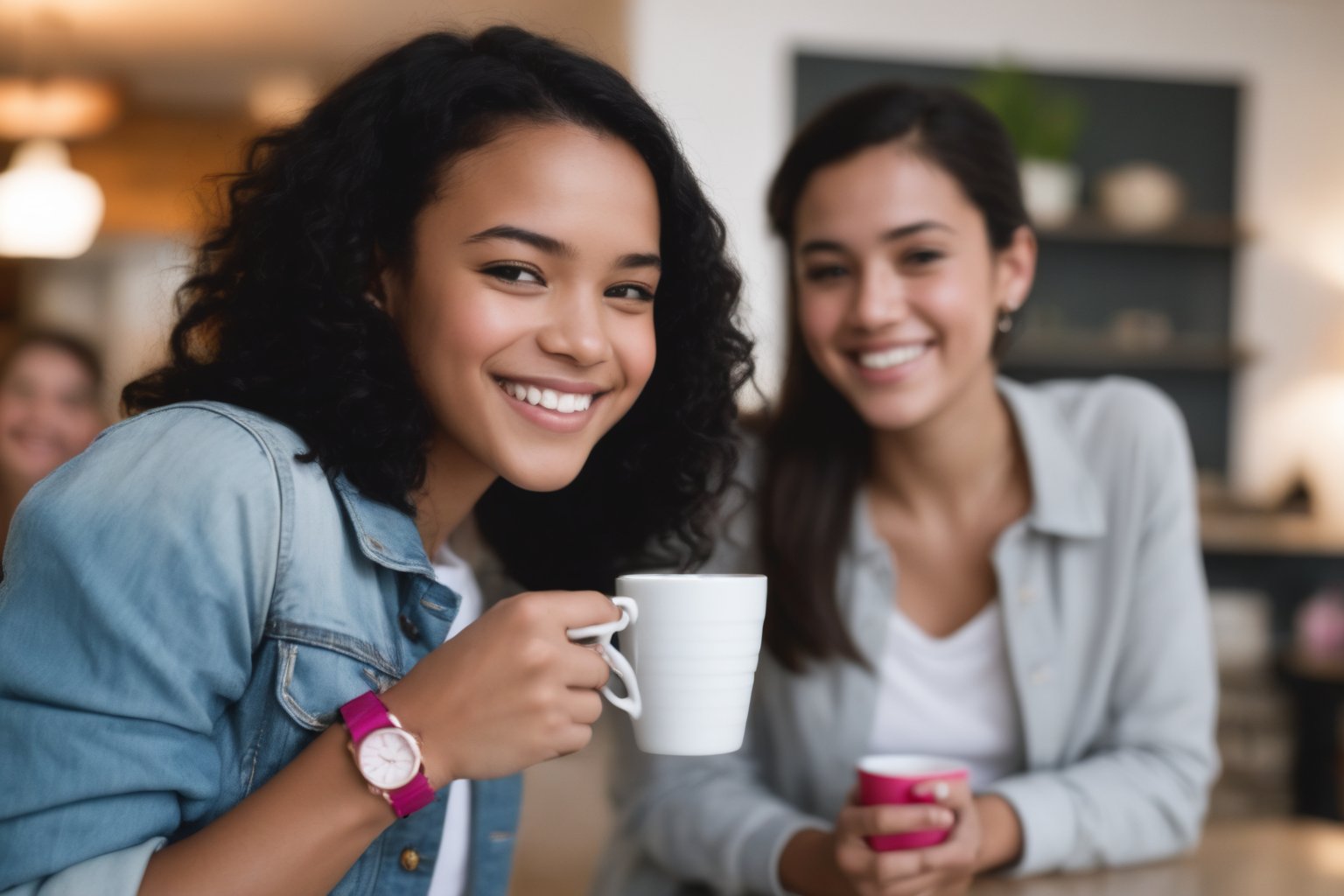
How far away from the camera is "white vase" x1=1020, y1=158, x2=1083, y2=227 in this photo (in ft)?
14.9

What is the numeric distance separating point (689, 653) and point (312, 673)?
0.28 meters

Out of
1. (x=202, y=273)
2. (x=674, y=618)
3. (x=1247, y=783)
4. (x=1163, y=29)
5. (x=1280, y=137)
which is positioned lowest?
(x=1247, y=783)

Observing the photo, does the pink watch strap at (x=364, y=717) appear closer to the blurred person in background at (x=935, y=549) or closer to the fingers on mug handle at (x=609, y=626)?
the fingers on mug handle at (x=609, y=626)

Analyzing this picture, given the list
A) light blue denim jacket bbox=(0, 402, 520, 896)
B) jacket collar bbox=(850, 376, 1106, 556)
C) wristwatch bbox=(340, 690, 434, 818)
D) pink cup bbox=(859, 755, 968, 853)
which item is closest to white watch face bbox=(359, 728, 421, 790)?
wristwatch bbox=(340, 690, 434, 818)

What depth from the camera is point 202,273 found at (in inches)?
42.3

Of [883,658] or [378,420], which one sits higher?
[378,420]

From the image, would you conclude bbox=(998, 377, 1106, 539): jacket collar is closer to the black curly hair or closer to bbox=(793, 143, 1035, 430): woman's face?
bbox=(793, 143, 1035, 430): woman's face

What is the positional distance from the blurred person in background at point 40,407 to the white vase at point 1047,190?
11.2ft

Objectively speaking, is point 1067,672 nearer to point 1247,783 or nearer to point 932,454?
point 932,454

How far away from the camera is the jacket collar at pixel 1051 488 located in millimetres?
1614

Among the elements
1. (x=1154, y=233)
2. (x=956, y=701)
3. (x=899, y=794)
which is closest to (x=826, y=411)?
(x=956, y=701)

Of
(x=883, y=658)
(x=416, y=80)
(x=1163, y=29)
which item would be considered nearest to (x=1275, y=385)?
(x=1163, y=29)

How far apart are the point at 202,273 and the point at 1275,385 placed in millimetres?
5012

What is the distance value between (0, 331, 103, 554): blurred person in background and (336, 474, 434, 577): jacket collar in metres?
2.24
